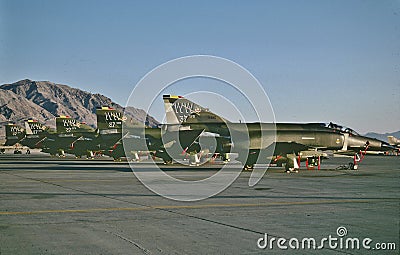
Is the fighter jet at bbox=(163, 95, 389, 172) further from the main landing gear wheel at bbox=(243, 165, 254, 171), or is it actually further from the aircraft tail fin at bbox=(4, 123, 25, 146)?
the aircraft tail fin at bbox=(4, 123, 25, 146)

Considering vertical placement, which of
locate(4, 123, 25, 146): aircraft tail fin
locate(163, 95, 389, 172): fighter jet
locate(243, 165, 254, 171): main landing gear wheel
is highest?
locate(4, 123, 25, 146): aircraft tail fin

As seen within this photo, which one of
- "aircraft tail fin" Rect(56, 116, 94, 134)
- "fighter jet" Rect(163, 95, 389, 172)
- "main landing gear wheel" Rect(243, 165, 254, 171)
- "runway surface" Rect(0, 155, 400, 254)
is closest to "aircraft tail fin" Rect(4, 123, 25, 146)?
"aircraft tail fin" Rect(56, 116, 94, 134)

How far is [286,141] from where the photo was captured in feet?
115

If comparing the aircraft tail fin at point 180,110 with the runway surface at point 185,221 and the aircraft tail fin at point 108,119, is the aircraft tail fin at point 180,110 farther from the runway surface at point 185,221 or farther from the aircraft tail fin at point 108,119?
the runway surface at point 185,221

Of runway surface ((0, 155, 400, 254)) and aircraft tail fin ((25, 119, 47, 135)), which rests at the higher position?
aircraft tail fin ((25, 119, 47, 135))

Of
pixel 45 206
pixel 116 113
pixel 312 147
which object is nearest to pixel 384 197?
pixel 45 206

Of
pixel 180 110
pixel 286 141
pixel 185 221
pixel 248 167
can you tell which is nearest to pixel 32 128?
pixel 180 110

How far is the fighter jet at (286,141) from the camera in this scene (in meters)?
33.9

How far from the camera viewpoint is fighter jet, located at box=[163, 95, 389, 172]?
111 feet

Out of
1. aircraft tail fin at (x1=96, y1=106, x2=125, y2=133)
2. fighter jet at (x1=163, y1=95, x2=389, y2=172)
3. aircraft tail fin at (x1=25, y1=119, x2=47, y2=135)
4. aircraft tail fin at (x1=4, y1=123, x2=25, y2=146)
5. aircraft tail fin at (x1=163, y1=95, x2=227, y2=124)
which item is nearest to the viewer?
fighter jet at (x1=163, y1=95, x2=389, y2=172)

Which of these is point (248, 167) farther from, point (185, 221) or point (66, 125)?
point (66, 125)

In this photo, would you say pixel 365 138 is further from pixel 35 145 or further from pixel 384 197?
pixel 35 145

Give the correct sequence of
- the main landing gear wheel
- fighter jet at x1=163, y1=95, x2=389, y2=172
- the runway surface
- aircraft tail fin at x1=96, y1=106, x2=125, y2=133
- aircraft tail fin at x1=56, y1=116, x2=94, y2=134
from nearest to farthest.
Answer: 1. the runway surface
2. fighter jet at x1=163, y1=95, x2=389, y2=172
3. the main landing gear wheel
4. aircraft tail fin at x1=96, y1=106, x2=125, y2=133
5. aircraft tail fin at x1=56, y1=116, x2=94, y2=134

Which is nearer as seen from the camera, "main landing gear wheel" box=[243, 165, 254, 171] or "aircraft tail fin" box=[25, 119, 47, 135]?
"main landing gear wheel" box=[243, 165, 254, 171]
